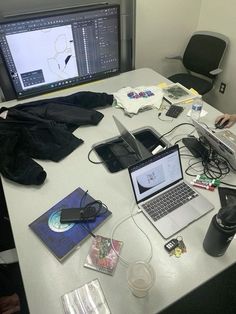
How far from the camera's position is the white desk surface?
86cm

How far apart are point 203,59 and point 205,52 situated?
0.07 meters

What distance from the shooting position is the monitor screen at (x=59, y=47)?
5.24 ft

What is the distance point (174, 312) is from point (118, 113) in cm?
127

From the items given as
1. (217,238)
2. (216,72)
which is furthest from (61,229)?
(216,72)

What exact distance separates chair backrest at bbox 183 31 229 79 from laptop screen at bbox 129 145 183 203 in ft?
5.66

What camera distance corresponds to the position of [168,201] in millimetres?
1135

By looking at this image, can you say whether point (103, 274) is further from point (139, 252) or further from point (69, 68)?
point (69, 68)

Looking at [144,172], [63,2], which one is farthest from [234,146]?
[63,2]

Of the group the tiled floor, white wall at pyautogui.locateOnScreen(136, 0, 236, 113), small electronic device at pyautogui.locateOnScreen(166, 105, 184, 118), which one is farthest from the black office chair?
the tiled floor

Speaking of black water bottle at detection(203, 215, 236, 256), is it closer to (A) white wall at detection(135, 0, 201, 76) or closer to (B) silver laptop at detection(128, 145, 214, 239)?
(B) silver laptop at detection(128, 145, 214, 239)

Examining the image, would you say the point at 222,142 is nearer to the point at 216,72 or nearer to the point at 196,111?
the point at 196,111

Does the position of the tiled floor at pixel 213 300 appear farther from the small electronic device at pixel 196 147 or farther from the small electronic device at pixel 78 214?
the small electronic device at pixel 78 214

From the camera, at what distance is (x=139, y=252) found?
98 centimetres

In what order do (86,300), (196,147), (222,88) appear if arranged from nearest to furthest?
(86,300) → (196,147) → (222,88)
